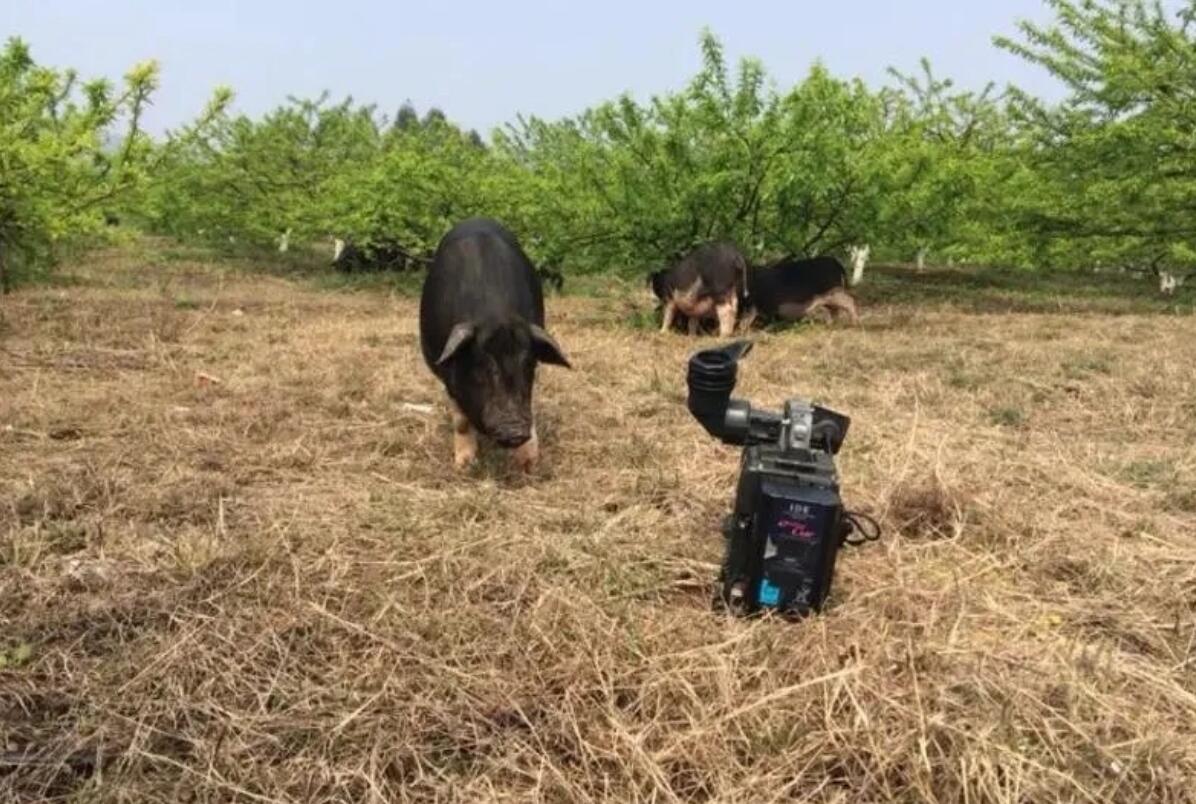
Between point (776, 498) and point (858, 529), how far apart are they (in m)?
0.95

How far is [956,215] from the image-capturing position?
1273 cm

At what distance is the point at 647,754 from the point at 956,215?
11388 millimetres

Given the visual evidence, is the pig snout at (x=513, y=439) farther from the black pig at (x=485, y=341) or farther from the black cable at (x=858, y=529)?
the black cable at (x=858, y=529)

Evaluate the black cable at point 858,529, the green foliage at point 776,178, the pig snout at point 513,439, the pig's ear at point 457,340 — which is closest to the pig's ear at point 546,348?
the pig's ear at point 457,340

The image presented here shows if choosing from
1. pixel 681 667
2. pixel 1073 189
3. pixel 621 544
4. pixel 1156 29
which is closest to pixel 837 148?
A: pixel 1073 189

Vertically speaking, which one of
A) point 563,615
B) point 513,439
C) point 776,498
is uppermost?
point 776,498

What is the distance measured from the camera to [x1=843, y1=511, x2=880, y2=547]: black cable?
3.69 meters

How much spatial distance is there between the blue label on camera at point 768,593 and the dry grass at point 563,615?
0.41ft

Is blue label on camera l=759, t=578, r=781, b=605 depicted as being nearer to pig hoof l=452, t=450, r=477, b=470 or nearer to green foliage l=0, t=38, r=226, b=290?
pig hoof l=452, t=450, r=477, b=470

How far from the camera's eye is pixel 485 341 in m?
5.11

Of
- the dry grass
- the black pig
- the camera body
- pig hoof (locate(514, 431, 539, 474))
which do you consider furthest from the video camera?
pig hoof (locate(514, 431, 539, 474))

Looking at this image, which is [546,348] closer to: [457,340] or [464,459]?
[457,340]

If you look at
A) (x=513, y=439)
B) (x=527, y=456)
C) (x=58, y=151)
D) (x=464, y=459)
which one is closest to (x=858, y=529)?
(x=513, y=439)

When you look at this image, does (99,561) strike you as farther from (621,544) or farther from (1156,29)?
(1156,29)
